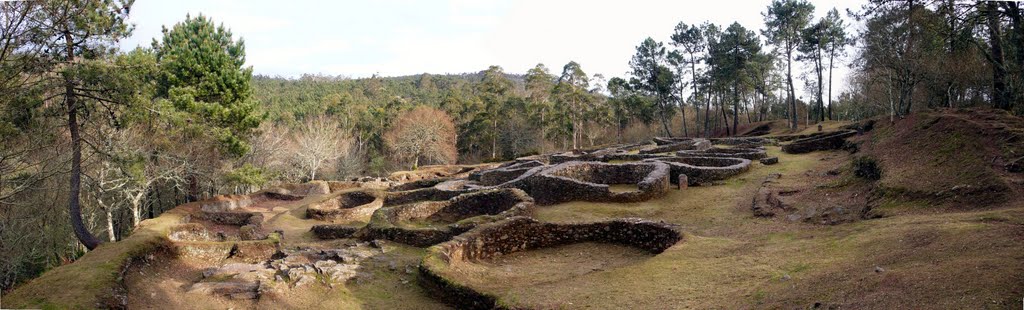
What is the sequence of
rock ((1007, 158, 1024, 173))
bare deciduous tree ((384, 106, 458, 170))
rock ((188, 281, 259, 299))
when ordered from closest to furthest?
rock ((188, 281, 259, 299)) < rock ((1007, 158, 1024, 173)) < bare deciduous tree ((384, 106, 458, 170))

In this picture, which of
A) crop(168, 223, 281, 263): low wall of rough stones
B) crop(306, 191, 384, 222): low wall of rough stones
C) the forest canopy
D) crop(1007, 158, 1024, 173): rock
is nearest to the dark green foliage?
the forest canopy

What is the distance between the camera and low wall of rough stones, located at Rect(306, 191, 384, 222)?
21344mm

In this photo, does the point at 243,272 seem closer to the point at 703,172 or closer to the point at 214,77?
the point at 703,172

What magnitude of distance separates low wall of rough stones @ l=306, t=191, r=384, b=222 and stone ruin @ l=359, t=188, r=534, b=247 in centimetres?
484

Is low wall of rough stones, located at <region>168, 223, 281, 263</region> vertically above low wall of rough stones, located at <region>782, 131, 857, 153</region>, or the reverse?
low wall of rough stones, located at <region>782, 131, 857, 153</region>

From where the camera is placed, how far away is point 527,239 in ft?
43.5

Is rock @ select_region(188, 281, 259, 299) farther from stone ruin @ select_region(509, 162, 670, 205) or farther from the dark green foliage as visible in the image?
the dark green foliage

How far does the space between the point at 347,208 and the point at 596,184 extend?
1174 centimetres

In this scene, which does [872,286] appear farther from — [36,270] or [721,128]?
[721,128]

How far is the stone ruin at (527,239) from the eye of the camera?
11.0 meters

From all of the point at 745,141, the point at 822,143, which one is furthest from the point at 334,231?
the point at 745,141

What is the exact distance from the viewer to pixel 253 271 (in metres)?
11.1

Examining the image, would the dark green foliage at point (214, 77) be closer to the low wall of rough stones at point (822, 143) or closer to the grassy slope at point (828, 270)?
the grassy slope at point (828, 270)

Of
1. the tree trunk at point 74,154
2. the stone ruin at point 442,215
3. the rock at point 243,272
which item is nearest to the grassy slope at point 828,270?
the stone ruin at point 442,215
